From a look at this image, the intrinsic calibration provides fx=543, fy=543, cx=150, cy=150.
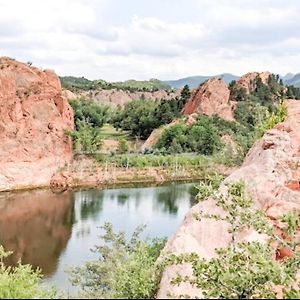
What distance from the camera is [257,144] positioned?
2236 centimetres

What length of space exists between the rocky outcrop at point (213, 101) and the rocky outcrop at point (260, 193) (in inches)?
2095

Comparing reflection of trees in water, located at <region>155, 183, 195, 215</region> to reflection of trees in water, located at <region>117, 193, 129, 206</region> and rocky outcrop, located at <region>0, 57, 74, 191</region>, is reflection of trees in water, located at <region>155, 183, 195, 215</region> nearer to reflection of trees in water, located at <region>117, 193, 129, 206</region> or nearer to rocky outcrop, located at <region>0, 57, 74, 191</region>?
reflection of trees in water, located at <region>117, 193, 129, 206</region>

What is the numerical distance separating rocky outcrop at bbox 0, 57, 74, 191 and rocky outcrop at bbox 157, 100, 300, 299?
36.2m

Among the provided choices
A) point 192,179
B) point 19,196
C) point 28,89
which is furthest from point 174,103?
point 19,196

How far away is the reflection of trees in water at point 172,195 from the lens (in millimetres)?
47188

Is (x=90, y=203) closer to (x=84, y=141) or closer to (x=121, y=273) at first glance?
(x=84, y=141)

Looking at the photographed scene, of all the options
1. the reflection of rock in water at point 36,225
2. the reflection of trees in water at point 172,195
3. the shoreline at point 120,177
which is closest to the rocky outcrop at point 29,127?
the shoreline at point 120,177

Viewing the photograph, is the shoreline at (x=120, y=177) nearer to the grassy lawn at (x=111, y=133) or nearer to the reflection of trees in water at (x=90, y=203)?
the reflection of trees in water at (x=90, y=203)

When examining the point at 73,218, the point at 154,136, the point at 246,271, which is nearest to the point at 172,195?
the point at 73,218

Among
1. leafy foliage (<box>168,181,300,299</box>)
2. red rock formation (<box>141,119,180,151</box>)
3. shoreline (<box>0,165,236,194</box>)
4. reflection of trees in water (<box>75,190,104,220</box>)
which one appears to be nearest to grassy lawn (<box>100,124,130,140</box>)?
red rock formation (<box>141,119,180,151</box>)

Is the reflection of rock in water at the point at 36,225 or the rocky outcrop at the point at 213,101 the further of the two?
the rocky outcrop at the point at 213,101

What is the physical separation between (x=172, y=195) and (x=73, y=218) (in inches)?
522

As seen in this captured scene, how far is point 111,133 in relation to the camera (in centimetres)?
8519

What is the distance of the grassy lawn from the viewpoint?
7985cm
